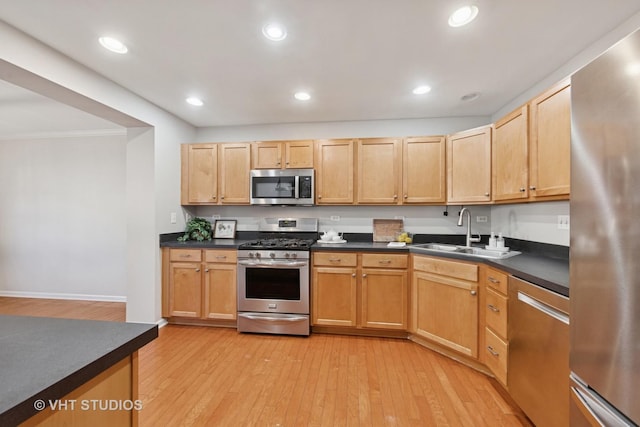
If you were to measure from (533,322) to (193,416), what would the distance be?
2180 millimetres

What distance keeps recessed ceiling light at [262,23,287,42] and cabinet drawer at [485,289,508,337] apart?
93.5 inches

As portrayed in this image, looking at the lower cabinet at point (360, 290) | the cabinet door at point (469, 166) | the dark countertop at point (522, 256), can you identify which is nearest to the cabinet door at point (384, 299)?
the lower cabinet at point (360, 290)

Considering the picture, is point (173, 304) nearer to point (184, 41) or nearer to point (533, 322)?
point (184, 41)

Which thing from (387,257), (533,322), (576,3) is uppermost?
(576,3)

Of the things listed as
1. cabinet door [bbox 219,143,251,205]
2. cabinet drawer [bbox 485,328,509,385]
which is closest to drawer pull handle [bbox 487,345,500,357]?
cabinet drawer [bbox 485,328,509,385]

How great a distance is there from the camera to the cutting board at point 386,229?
11.2ft

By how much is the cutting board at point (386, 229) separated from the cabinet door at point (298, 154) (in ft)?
3.72

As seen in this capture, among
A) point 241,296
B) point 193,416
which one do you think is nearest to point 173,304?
point 241,296

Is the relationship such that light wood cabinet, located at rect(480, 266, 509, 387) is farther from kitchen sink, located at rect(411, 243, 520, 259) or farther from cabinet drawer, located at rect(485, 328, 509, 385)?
kitchen sink, located at rect(411, 243, 520, 259)

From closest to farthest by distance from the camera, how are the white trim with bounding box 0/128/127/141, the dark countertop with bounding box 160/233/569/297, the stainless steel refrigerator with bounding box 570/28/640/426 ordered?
1. the stainless steel refrigerator with bounding box 570/28/640/426
2. the dark countertop with bounding box 160/233/569/297
3. the white trim with bounding box 0/128/127/141

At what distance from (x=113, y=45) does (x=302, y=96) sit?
155 cm

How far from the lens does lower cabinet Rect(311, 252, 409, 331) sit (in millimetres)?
2787

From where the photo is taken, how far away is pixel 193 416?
5.68ft

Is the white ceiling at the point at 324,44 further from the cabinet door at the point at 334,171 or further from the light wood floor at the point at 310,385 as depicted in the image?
the light wood floor at the point at 310,385
